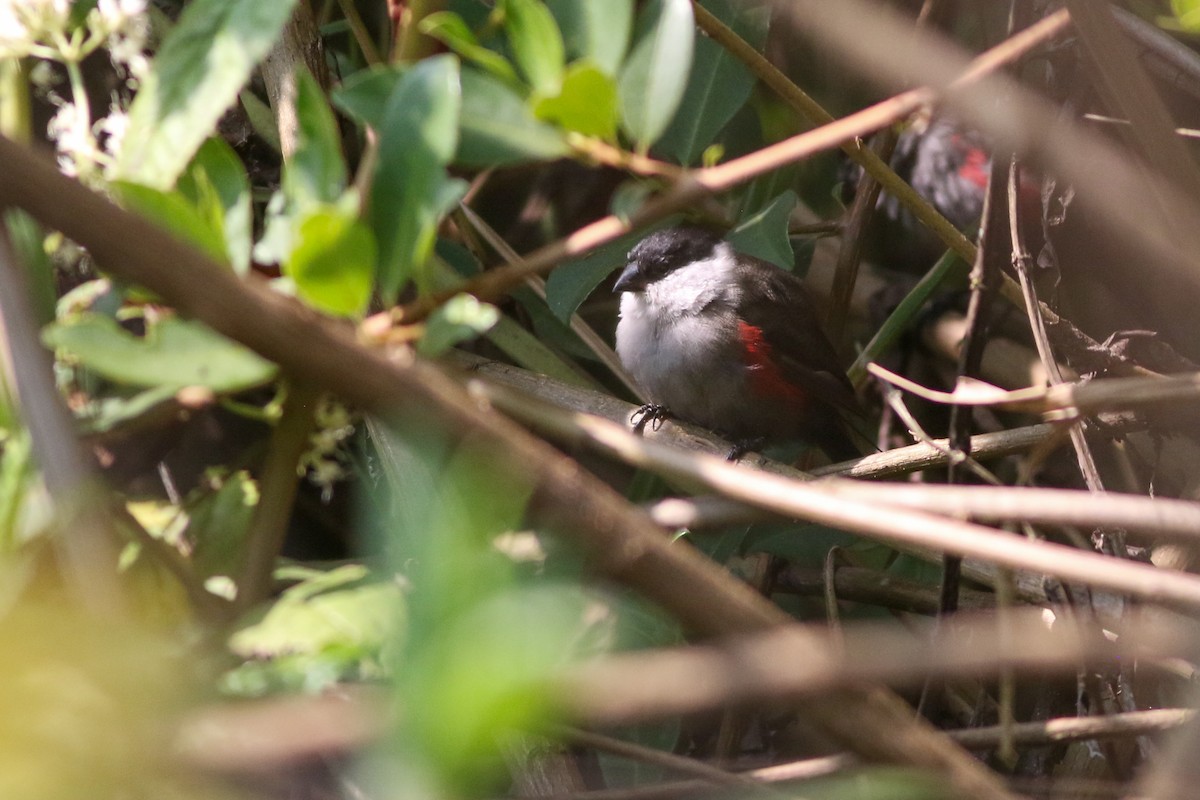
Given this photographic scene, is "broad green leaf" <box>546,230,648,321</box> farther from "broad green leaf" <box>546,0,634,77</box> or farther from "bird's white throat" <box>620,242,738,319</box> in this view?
"broad green leaf" <box>546,0,634,77</box>

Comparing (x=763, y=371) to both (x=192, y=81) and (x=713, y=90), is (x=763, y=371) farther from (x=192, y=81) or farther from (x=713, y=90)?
(x=192, y=81)

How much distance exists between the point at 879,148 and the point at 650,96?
2435mm

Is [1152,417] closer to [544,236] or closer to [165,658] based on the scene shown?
[544,236]

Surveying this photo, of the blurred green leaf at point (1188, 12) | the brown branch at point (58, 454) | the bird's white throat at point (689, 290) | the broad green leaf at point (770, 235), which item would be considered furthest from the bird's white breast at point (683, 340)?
the brown branch at point (58, 454)

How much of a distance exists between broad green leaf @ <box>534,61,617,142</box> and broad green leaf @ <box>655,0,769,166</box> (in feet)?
6.51

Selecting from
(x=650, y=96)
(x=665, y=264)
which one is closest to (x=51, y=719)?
(x=650, y=96)

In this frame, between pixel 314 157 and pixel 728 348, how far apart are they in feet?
9.67

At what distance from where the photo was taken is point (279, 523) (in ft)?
4.30

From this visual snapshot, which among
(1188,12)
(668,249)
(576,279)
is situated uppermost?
(1188,12)

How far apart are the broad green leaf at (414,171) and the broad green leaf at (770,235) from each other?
197 cm

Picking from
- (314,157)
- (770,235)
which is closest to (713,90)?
(770,235)

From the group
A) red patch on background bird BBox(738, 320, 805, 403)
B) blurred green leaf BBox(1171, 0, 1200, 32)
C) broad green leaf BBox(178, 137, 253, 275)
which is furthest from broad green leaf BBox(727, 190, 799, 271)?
broad green leaf BBox(178, 137, 253, 275)

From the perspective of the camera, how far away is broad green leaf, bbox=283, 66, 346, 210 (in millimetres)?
1168

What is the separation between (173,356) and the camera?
43.1 inches
